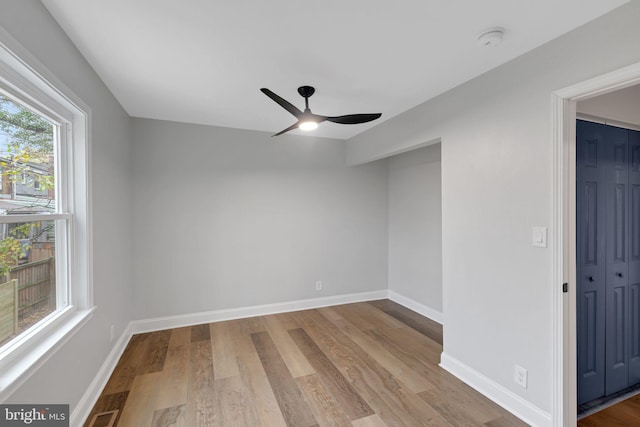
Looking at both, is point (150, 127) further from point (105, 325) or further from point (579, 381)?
point (579, 381)

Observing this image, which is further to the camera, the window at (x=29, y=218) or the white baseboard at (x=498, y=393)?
the white baseboard at (x=498, y=393)

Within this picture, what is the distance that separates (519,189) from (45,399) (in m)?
3.07

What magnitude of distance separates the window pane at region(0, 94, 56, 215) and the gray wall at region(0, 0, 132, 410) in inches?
11.6

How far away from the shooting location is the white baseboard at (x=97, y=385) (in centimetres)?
186

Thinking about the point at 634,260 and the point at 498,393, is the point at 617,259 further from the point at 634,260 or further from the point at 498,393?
the point at 498,393

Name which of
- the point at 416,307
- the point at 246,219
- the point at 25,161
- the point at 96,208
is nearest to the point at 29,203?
the point at 25,161

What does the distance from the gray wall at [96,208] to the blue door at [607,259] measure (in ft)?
10.9

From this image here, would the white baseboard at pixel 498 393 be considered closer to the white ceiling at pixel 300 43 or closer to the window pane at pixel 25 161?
the white ceiling at pixel 300 43

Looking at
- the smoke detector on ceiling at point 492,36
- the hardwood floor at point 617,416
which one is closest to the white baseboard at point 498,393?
the hardwood floor at point 617,416

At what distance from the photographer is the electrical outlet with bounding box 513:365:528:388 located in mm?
1958

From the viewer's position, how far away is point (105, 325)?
2.44 metres

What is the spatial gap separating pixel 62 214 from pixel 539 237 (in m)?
3.11

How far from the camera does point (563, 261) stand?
1.76 meters

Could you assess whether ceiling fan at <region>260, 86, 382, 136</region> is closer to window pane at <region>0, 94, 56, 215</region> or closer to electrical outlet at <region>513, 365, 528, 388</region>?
window pane at <region>0, 94, 56, 215</region>
